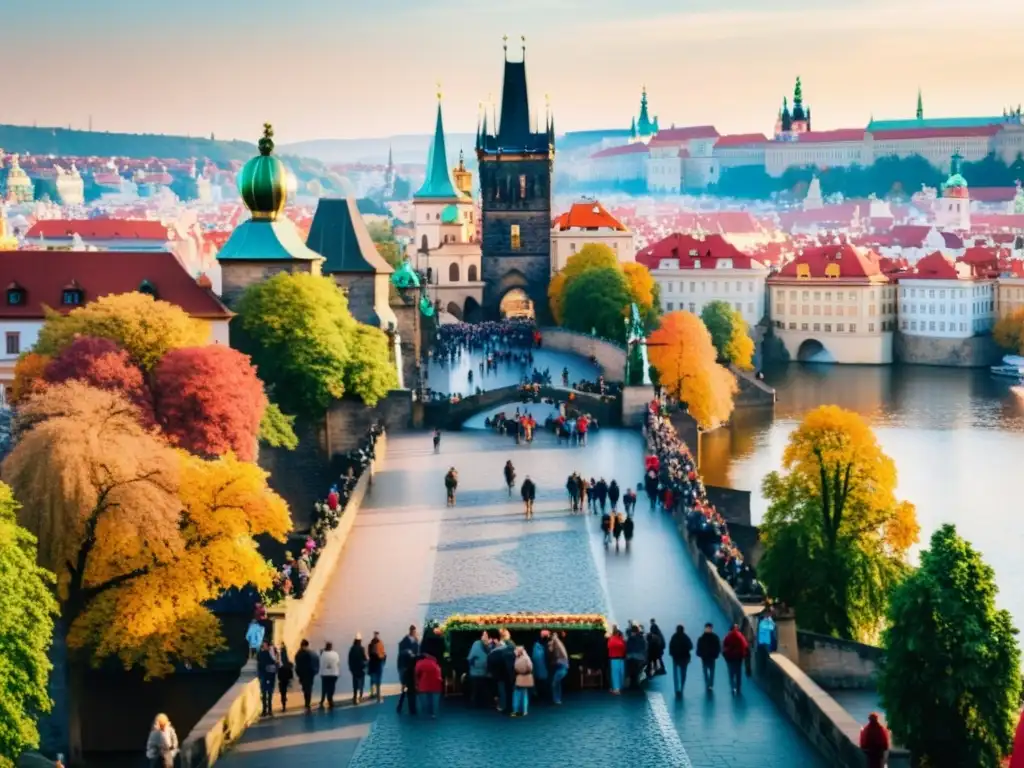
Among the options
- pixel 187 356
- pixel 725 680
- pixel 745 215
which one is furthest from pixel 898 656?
pixel 745 215

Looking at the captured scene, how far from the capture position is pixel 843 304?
8719 centimetres

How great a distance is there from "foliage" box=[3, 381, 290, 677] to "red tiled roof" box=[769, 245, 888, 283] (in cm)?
6775

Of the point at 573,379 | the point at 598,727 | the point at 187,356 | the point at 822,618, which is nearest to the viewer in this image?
the point at 598,727

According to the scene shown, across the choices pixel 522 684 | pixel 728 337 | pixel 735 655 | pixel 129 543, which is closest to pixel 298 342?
pixel 129 543

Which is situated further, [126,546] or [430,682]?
[126,546]

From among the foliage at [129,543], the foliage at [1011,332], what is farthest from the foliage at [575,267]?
the foliage at [129,543]

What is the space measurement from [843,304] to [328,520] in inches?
2483

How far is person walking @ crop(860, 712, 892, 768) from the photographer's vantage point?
14.9 meters

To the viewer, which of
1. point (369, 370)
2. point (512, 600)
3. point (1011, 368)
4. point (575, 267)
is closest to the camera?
point (512, 600)

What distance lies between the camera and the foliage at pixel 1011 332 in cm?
8425

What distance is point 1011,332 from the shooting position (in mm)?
84875

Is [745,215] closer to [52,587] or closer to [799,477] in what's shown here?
[799,477]

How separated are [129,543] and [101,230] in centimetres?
8398

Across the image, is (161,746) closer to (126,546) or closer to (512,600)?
(126,546)
